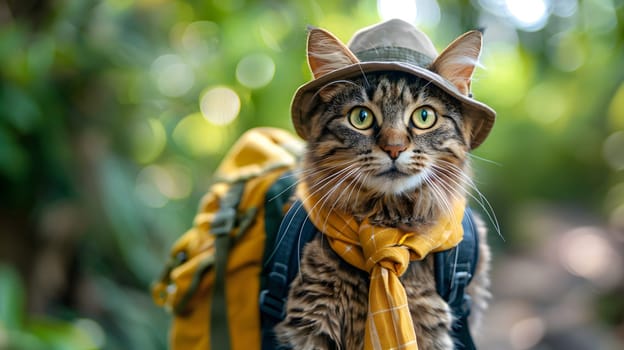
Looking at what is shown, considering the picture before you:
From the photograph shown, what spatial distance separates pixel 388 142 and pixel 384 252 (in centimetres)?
13

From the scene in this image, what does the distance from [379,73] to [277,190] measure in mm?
296

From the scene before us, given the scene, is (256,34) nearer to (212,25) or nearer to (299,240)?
(212,25)

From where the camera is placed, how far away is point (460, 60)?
69cm

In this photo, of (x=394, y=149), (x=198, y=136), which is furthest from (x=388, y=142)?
(x=198, y=136)

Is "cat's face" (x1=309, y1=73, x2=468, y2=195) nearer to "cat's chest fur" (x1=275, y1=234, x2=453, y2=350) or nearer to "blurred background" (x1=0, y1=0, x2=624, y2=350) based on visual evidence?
"cat's chest fur" (x1=275, y1=234, x2=453, y2=350)

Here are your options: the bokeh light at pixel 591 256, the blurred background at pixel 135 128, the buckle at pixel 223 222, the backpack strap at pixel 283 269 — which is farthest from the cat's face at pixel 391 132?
the bokeh light at pixel 591 256

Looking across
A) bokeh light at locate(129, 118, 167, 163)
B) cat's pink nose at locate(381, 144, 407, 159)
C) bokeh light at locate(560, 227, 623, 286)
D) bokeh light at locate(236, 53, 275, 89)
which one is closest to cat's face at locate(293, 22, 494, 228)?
cat's pink nose at locate(381, 144, 407, 159)

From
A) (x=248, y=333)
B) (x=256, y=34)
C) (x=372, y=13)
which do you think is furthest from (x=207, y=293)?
(x=256, y=34)

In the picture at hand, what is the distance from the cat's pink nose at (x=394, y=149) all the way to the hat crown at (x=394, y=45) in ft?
0.34

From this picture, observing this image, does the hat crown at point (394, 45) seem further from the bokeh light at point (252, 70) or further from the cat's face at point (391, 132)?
the bokeh light at point (252, 70)

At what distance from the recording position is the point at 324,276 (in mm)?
753

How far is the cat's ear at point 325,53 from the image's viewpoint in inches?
26.9

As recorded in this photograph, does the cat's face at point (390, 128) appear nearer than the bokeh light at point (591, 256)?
Yes

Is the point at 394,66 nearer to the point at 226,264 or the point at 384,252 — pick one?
the point at 384,252
